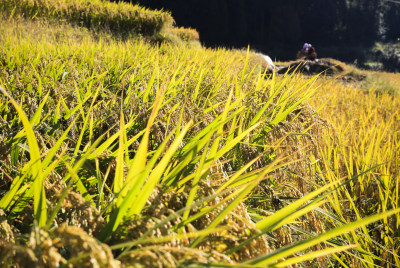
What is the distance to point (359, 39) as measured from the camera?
140 feet

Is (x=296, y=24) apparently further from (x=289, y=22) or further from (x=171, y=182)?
(x=171, y=182)

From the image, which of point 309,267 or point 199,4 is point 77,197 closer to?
point 309,267

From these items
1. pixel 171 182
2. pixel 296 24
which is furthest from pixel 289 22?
pixel 171 182

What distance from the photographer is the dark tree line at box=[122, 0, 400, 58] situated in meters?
31.8

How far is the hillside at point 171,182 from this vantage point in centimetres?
55

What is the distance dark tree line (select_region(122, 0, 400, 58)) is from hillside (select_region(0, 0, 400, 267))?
30.3 meters

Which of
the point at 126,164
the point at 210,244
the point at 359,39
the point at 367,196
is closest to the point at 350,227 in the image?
the point at 210,244

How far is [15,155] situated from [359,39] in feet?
162

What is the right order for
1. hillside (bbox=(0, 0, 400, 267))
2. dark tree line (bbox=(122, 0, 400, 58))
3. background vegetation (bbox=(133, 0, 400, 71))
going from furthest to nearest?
background vegetation (bbox=(133, 0, 400, 71)) → dark tree line (bbox=(122, 0, 400, 58)) → hillside (bbox=(0, 0, 400, 267))

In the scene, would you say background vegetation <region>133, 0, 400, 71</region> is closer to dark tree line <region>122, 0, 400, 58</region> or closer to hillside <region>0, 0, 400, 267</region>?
dark tree line <region>122, 0, 400, 58</region>

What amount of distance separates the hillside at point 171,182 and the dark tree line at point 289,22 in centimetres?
3034

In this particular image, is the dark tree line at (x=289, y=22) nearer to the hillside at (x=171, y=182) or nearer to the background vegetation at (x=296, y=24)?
the background vegetation at (x=296, y=24)

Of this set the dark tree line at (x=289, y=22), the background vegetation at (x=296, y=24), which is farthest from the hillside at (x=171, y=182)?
the background vegetation at (x=296, y=24)

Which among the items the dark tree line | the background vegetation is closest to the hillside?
the dark tree line
